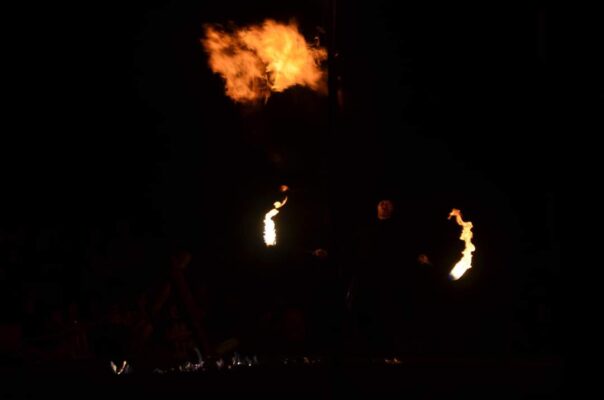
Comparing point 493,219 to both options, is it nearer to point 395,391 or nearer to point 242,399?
point 395,391

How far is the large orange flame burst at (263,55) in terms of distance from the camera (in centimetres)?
1151

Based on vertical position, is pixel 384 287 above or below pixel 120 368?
above

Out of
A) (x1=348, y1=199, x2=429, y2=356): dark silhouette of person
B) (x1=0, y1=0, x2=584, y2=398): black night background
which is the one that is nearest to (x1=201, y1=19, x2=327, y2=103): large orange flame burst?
(x1=0, y1=0, x2=584, y2=398): black night background

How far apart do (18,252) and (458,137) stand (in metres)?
7.29

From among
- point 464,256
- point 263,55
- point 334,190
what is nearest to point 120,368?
point 334,190

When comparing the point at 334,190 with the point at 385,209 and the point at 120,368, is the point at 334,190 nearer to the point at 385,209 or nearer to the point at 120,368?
the point at 385,209

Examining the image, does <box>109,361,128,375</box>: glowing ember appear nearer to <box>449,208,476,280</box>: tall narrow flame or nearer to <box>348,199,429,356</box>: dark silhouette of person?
<box>348,199,429,356</box>: dark silhouette of person

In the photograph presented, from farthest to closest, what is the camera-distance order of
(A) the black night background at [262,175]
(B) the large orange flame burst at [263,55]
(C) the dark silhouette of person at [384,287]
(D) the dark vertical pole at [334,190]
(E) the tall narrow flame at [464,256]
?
(B) the large orange flame burst at [263,55]
(A) the black night background at [262,175]
(E) the tall narrow flame at [464,256]
(C) the dark silhouette of person at [384,287]
(D) the dark vertical pole at [334,190]

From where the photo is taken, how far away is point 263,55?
11.5m

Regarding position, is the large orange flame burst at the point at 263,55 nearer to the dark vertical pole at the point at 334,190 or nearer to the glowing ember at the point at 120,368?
the dark vertical pole at the point at 334,190

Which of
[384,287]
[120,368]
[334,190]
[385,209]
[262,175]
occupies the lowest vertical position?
[120,368]

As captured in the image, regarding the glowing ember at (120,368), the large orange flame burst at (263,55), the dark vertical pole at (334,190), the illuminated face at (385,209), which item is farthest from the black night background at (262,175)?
the dark vertical pole at (334,190)

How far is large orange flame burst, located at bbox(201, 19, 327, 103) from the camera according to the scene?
11508 mm

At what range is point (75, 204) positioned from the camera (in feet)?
39.6
